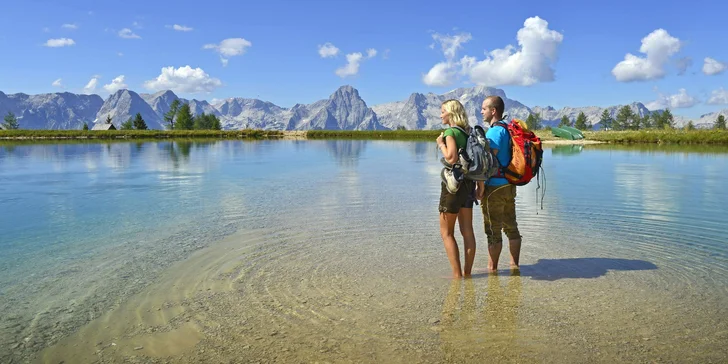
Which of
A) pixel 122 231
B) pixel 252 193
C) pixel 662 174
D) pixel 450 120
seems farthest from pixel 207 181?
pixel 662 174

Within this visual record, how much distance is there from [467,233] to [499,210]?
0.63 m

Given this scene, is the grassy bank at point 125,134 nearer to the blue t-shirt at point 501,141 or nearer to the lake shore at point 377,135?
the lake shore at point 377,135

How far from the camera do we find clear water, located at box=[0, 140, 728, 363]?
567cm

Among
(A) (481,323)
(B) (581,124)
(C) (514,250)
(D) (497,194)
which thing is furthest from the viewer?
(B) (581,124)

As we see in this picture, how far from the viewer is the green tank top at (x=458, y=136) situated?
7215 millimetres


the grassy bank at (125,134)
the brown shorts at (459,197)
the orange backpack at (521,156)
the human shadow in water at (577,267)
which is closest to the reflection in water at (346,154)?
the human shadow in water at (577,267)

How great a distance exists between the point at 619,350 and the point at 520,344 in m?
1.04

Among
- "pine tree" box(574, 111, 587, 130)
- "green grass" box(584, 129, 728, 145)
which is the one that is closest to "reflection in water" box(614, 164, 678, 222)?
"green grass" box(584, 129, 728, 145)

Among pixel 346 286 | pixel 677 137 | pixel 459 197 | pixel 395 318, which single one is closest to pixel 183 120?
pixel 677 137

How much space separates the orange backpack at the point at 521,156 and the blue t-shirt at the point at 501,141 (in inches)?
2.4

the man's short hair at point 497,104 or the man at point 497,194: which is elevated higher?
the man's short hair at point 497,104

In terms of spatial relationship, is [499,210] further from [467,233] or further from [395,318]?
[395,318]

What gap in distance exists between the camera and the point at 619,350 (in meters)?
5.50

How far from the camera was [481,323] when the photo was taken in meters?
6.32
